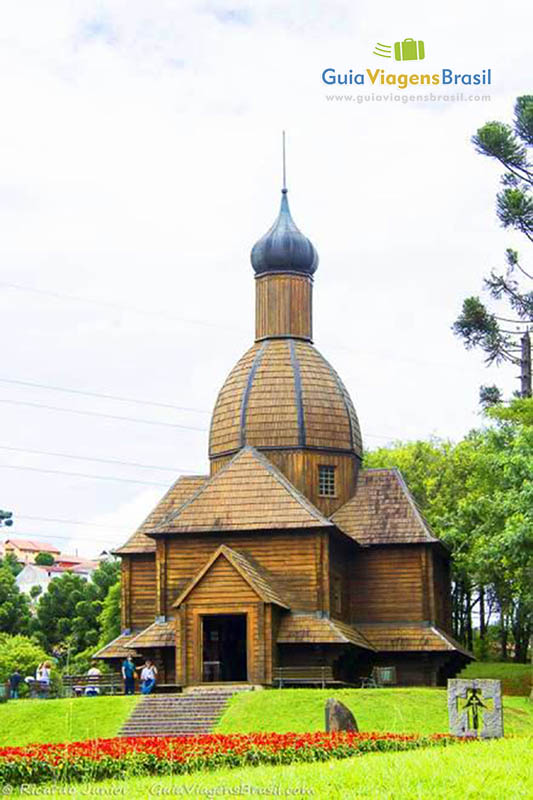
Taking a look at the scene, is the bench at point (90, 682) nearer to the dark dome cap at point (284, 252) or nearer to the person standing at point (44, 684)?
the person standing at point (44, 684)

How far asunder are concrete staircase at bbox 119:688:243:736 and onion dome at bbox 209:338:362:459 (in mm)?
11465

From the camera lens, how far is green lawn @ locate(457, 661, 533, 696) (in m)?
50.2

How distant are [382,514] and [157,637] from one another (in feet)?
29.6

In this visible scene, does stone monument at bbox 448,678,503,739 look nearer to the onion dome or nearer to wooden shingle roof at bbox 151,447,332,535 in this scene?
wooden shingle roof at bbox 151,447,332,535

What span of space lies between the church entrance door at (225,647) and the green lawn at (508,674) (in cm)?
1010

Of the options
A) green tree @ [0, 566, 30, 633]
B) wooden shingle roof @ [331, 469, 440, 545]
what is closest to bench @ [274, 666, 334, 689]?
wooden shingle roof @ [331, 469, 440, 545]

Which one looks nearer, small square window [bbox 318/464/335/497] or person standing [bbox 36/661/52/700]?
person standing [bbox 36/661/52/700]

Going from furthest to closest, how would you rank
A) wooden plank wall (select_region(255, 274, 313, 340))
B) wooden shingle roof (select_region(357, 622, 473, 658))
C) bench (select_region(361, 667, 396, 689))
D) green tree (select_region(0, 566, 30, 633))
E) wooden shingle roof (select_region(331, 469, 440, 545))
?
green tree (select_region(0, 566, 30, 633)), wooden plank wall (select_region(255, 274, 313, 340)), wooden shingle roof (select_region(331, 469, 440, 545)), wooden shingle roof (select_region(357, 622, 473, 658)), bench (select_region(361, 667, 396, 689))

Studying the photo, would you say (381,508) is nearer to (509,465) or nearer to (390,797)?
(509,465)

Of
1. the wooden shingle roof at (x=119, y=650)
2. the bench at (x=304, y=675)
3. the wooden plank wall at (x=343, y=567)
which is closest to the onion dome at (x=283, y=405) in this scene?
the wooden plank wall at (x=343, y=567)

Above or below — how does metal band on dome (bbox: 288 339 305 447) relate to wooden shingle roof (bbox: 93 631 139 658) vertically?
above

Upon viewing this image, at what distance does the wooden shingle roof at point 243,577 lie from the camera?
38.5 m

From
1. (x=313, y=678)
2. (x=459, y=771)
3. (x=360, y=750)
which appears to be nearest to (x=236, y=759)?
(x=360, y=750)

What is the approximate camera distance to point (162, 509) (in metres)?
46.8
